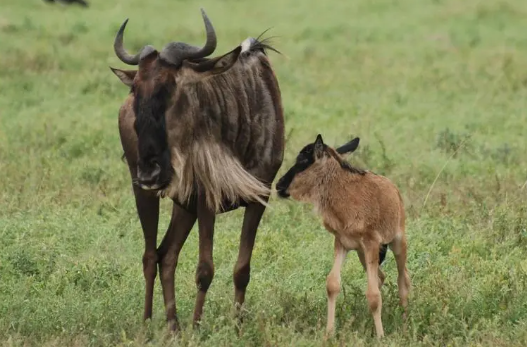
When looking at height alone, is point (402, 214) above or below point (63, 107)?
above

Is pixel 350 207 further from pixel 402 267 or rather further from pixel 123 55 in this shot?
pixel 123 55

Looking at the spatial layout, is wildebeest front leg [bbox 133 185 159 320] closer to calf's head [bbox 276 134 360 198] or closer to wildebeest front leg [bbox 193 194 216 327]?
wildebeest front leg [bbox 193 194 216 327]

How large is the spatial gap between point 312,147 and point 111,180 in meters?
4.32

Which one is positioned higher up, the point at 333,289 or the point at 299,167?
the point at 299,167

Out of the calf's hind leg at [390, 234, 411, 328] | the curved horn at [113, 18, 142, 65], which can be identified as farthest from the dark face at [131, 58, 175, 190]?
the calf's hind leg at [390, 234, 411, 328]

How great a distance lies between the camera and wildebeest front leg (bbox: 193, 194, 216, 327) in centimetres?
650

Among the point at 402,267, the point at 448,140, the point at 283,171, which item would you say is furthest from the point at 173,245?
the point at 448,140

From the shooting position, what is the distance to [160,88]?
6.14 m

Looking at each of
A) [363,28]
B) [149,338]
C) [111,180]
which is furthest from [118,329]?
[363,28]

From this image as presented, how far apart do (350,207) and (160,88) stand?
52.4 inches

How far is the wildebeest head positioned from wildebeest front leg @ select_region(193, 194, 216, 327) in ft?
1.34

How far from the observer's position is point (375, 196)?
650 cm

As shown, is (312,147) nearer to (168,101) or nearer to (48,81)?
(168,101)

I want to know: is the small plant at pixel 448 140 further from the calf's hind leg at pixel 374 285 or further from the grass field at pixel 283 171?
the calf's hind leg at pixel 374 285
